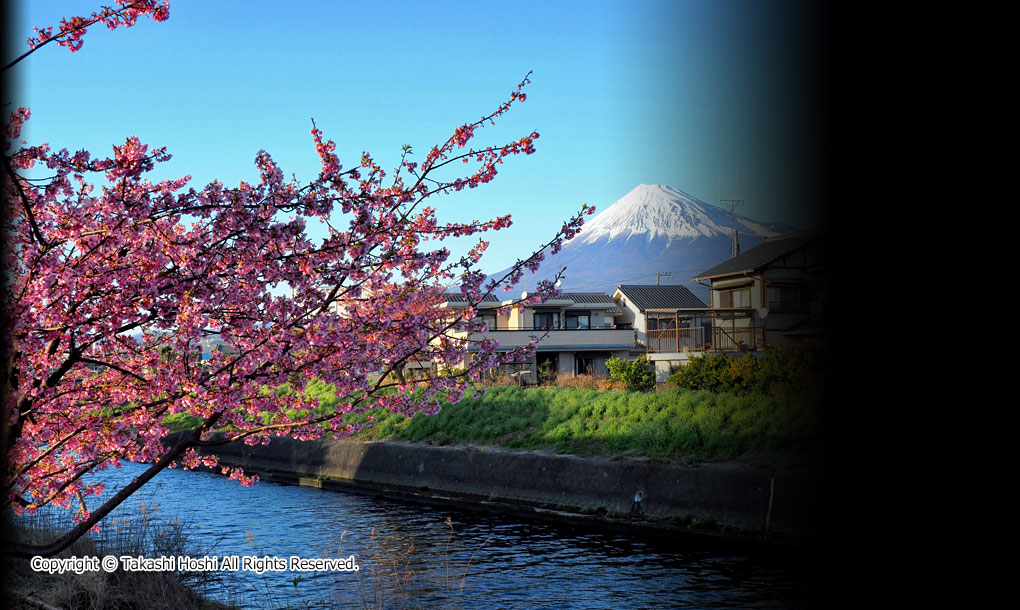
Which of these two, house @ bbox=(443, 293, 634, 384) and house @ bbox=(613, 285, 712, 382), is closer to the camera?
house @ bbox=(443, 293, 634, 384)

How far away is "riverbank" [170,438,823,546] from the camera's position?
1675cm

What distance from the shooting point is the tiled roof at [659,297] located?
61.0m

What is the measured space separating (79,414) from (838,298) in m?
8.19

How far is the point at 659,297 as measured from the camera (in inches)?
2469

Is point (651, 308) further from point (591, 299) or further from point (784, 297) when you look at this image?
point (784, 297)

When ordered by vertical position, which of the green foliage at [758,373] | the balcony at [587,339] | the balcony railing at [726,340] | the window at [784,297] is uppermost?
the window at [784,297]

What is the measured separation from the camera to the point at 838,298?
31.7ft

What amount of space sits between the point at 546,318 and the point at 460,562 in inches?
1672

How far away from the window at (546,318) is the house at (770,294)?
17487 mm

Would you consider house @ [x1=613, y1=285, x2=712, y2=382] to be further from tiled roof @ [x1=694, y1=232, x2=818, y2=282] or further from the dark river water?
the dark river water

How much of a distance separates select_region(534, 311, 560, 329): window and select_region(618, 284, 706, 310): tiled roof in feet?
21.7

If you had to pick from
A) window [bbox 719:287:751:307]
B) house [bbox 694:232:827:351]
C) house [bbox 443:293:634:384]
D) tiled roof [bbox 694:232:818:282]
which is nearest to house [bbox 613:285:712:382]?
house [bbox 443:293:634:384]

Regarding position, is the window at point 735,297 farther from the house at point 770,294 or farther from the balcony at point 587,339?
the balcony at point 587,339

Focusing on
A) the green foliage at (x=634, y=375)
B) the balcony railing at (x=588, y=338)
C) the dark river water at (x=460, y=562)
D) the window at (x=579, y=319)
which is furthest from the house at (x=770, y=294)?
the dark river water at (x=460, y=562)
